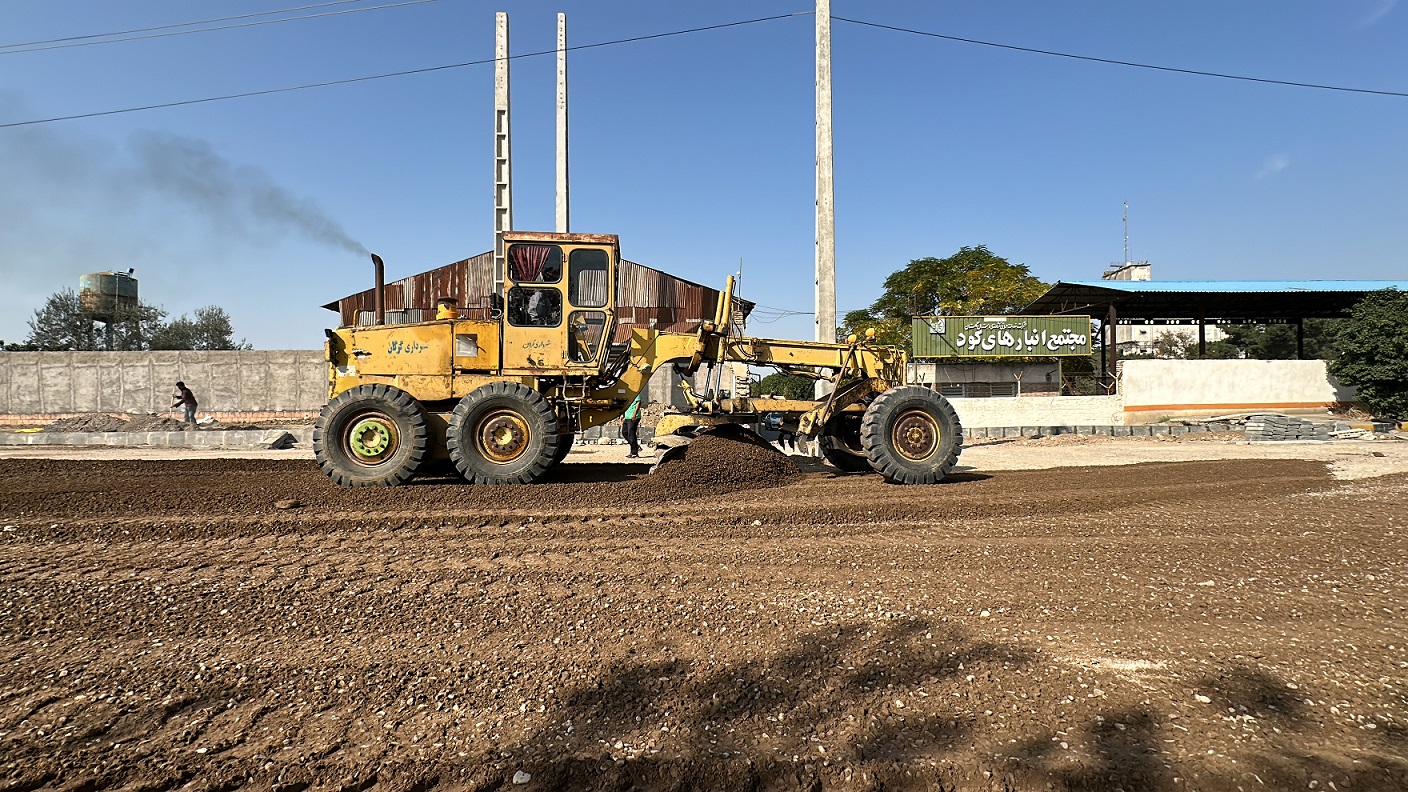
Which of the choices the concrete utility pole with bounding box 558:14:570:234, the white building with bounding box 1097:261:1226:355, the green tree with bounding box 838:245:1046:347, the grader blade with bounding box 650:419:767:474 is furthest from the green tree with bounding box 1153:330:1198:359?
the grader blade with bounding box 650:419:767:474

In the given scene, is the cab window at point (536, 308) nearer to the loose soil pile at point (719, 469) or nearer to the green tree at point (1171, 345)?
the loose soil pile at point (719, 469)

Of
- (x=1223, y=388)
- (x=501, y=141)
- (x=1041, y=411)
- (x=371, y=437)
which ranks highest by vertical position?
(x=501, y=141)

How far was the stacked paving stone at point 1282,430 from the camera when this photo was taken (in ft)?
53.3

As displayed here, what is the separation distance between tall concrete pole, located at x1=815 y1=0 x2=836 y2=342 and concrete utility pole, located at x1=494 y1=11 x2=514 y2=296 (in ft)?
24.1

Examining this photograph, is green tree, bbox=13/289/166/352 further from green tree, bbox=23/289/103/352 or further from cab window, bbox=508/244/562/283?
cab window, bbox=508/244/562/283

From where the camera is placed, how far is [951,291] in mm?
41562

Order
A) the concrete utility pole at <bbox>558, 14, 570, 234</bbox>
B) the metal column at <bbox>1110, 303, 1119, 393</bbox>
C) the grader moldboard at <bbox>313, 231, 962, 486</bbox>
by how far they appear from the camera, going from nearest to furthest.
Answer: the grader moldboard at <bbox>313, 231, 962, 486</bbox>
the concrete utility pole at <bbox>558, 14, 570, 234</bbox>
the metal column at <bbox>1110, 303, 1119, 393</bbox>

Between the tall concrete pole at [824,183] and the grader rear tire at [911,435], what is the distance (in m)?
5.23

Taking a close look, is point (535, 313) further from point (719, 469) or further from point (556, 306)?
point (719, 469)

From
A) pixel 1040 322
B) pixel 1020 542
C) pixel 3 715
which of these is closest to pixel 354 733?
pixel 3 715

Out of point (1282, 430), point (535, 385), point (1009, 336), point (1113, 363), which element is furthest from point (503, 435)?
point (1113, 363)

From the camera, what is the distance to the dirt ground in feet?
8.00

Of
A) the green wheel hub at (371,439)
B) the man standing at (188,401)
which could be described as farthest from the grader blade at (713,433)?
the man standing at (188,401)

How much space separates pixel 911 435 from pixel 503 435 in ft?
16.8
